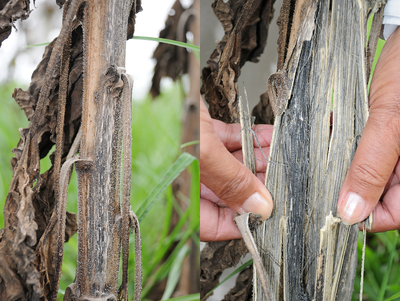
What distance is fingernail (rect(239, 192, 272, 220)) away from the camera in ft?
1.42

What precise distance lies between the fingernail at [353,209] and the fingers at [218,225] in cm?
17

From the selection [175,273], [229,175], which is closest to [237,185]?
[229,175]

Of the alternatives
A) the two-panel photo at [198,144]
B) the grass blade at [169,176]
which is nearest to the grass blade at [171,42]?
the two-panel photo at [198,144]

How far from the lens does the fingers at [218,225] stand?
1.52 feet

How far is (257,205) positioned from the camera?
0.43 meters

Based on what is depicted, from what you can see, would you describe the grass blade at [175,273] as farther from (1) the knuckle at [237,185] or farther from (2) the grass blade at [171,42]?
(2) the grass blade at [171,42]

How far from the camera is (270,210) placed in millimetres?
437

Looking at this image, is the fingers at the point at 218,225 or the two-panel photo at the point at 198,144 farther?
the fingers at the point at 218,225

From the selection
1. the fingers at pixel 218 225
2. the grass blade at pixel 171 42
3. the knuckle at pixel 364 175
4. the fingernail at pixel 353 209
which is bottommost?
the fingers at pixel 218 225

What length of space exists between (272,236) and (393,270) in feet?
A: 1.44

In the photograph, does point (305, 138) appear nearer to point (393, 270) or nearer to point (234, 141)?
point (234, 141)

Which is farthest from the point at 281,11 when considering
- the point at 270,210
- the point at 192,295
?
the point at 192,295

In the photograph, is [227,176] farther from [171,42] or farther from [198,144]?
[171,42]

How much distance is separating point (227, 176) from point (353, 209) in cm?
21
